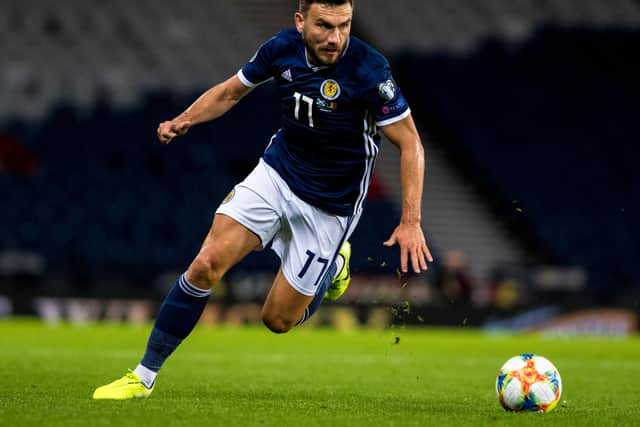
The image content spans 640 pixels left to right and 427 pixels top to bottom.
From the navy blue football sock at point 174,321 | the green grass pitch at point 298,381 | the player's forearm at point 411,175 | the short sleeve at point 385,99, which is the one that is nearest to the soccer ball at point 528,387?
the green grass pitch at point 298,381

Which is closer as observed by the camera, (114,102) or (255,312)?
(255,312)

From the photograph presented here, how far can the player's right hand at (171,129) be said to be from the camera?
6.55m

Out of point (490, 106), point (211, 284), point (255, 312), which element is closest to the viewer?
point (211, 284)

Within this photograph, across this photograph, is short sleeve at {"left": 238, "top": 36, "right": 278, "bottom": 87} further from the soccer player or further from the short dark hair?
the short dark hair

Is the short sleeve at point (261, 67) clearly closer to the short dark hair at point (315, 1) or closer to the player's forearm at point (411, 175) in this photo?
the short dark hair at point (315, 1)

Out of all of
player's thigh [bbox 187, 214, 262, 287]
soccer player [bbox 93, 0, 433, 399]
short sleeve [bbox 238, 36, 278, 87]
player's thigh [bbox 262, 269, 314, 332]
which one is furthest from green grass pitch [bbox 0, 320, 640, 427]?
short sleeve [bbox 238, 36, 278, 87]

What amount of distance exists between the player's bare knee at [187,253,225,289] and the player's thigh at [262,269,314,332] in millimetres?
796

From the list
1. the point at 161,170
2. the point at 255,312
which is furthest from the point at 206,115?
the point at 161,170

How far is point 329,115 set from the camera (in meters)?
6.51

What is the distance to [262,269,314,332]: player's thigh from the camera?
7.11m

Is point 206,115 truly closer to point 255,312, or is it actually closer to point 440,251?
point 255,312

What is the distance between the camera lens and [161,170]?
75.4ft

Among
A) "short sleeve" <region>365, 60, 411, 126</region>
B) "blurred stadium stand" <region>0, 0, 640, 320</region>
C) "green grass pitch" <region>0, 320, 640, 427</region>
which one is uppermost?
"short sleeve" <region>365, 60, 411, 126</region>

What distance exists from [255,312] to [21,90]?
7.75 meters
